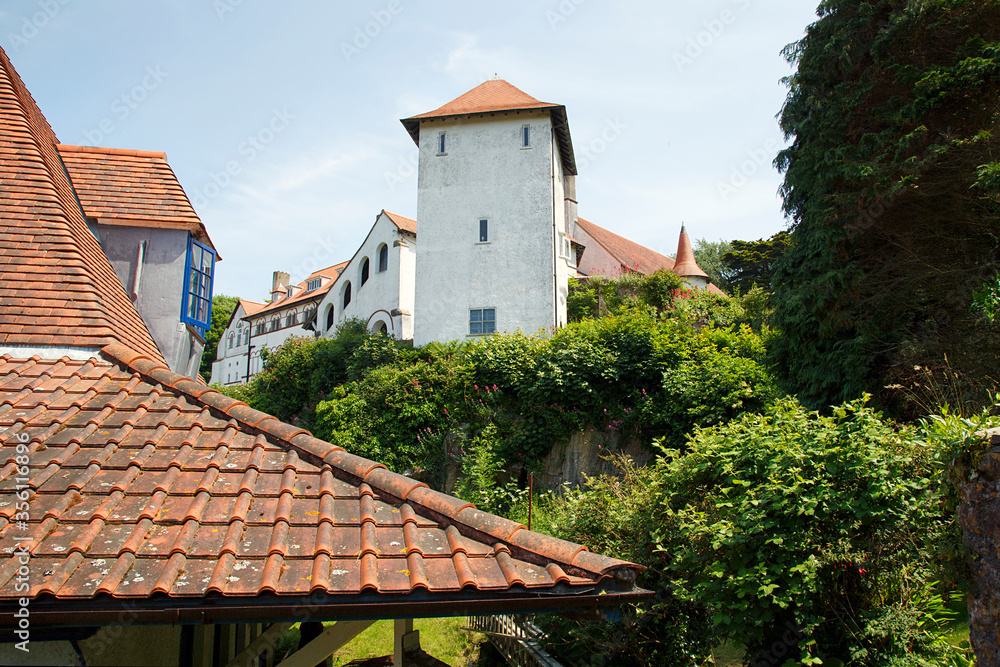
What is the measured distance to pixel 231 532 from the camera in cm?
344

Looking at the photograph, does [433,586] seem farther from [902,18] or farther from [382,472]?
[902,18]

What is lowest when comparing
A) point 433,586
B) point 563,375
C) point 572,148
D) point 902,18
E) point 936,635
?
point 936,635

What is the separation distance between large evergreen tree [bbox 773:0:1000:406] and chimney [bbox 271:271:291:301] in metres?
52.8

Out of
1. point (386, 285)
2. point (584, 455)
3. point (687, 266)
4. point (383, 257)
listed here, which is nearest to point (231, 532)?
point (584, 455)

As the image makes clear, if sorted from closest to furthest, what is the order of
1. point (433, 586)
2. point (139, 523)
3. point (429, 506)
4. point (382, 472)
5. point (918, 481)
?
point (433, 586)
point (139, 523)
point (429, 506)
point (382, 472)
point (918, 481)

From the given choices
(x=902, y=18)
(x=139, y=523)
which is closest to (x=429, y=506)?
(x=139, y=523)

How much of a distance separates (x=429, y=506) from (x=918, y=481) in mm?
5779

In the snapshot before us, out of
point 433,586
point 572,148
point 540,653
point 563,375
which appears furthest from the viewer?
point 572,148

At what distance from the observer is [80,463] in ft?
13.1

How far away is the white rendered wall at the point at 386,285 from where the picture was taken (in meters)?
30.0

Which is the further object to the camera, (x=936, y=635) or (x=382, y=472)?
(x=936, y=635)

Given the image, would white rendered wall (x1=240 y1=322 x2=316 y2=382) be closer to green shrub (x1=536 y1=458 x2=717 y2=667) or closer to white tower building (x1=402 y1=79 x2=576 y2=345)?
white tower building (x1=402 y1=79 x2=576 y2=345)

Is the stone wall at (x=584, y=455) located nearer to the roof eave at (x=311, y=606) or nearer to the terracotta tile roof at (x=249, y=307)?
the roof eave at (x=311, y=606)

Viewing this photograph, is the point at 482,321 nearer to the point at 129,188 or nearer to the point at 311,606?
the point at 129,188
